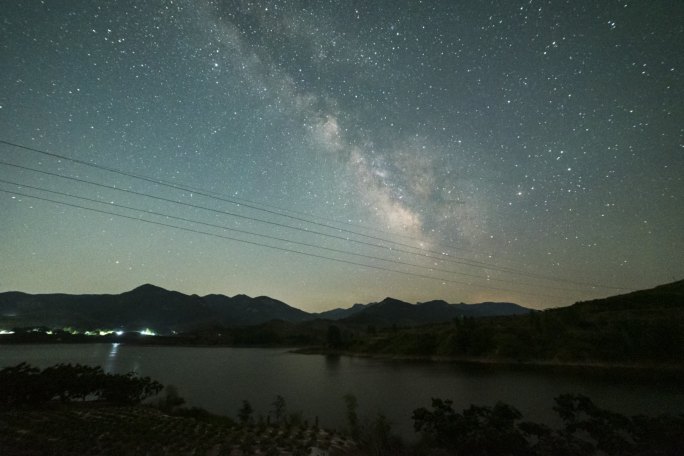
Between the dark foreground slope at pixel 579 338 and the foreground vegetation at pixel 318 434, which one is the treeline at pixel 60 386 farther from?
the dark foreground slope at pixel 579 338

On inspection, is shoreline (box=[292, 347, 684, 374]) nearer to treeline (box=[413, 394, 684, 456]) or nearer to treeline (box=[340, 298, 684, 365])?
treeline (box=[340, 298, 684, 365])

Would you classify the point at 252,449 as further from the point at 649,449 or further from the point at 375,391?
the point at 375,391

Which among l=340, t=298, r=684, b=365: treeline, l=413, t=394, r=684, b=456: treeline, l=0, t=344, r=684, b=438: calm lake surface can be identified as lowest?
l=0, t=344, r=684, b=438: calm lake surface

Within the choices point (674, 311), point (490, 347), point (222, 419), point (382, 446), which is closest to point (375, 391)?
point (222, 419)

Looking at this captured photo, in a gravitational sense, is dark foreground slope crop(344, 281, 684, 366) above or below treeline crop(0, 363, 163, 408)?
above

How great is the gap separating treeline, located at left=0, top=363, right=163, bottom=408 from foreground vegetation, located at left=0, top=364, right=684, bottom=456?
9cm

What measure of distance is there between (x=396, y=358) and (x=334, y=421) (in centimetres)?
7659

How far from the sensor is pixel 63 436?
14.9 metres

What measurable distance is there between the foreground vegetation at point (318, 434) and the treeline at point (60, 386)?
0.09 meters

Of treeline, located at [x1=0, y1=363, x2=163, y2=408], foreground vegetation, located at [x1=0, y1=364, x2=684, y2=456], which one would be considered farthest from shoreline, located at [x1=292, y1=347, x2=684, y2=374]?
treeline, located at [x1=0, y1=363, x2=163, y2=408]

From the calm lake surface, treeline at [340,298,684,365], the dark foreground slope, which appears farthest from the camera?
the dark foreground slope

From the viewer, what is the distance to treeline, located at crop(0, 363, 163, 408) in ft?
72.0

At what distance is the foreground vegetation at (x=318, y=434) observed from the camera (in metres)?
13.2

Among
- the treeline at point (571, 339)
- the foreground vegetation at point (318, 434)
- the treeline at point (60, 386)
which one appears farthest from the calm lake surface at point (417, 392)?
the treeline at point (571, 339)
